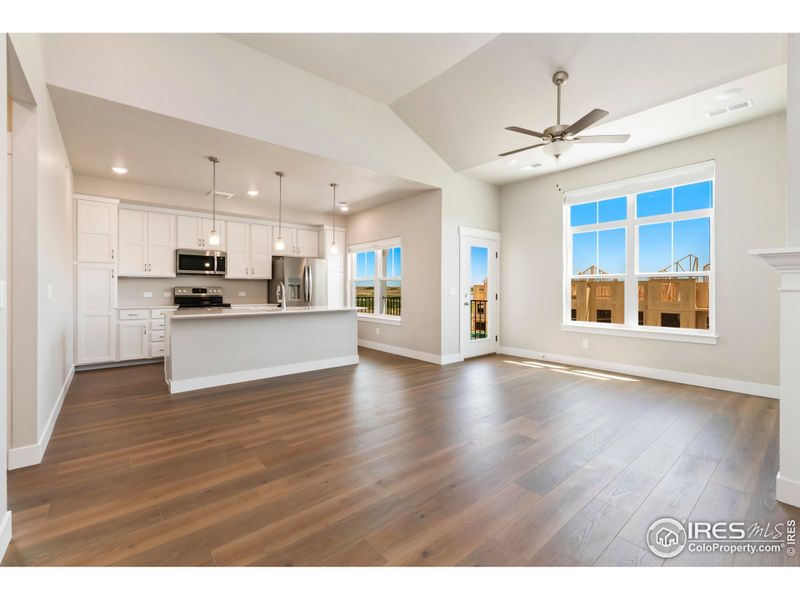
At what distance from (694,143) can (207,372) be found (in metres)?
6.48

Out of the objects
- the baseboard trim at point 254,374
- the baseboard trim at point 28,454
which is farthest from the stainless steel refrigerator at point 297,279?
the baseboard trim at point 28,454

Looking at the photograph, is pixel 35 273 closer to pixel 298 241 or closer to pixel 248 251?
pixel 248 251

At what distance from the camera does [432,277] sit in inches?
232

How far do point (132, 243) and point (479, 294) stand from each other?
5672mm

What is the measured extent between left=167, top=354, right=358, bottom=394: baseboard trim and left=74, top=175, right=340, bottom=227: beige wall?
306 cm

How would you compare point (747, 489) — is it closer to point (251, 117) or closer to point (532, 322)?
point (532, 322)

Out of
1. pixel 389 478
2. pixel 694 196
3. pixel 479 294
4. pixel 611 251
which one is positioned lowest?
pixel 389 478

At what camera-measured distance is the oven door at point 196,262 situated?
6047 millimetres

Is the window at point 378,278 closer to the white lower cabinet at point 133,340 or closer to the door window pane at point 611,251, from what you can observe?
the door window pane at point 611,251

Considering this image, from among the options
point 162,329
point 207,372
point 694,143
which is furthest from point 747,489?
point 162,329

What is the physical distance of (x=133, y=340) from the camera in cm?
554

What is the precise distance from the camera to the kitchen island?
13.8 ft

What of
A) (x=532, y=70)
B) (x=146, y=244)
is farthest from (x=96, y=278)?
(x=532, y=70)

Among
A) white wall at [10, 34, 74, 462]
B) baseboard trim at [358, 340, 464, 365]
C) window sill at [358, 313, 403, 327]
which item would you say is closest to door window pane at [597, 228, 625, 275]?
baseboard trim at [358, 340, 464, 365]
